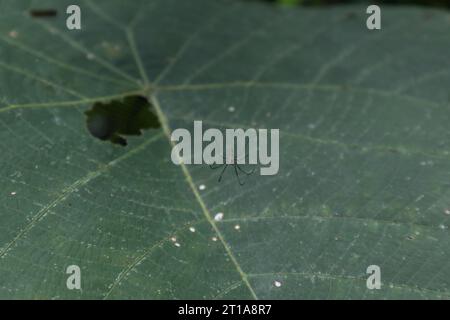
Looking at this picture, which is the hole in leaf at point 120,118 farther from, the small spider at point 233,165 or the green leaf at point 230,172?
the small spider at point 233,165

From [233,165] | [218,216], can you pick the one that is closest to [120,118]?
[233,165]

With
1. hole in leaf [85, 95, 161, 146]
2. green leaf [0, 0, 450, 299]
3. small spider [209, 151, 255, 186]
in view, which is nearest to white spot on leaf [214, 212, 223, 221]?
green leaf [0, 0, 450, 299]

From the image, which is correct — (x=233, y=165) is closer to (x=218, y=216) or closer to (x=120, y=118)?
(x=218, y=216)

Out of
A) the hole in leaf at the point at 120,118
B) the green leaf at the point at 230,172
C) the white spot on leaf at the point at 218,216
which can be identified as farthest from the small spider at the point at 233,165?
the hole in leaf at the point at 120,118

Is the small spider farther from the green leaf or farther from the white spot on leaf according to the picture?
the white spot on leaf
